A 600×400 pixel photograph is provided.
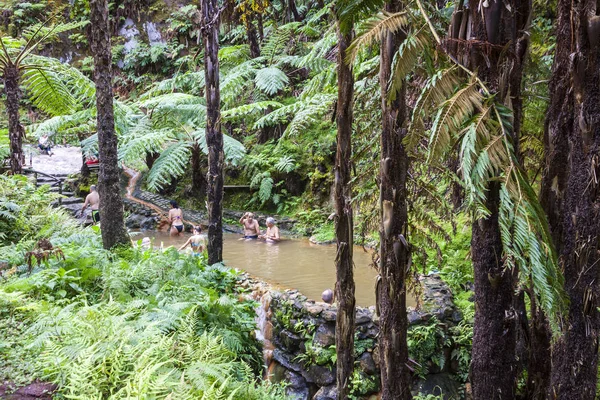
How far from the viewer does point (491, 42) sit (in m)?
2.15

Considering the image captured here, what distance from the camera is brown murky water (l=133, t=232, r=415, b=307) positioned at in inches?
277

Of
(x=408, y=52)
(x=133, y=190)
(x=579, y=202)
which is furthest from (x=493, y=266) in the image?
(x=133, y=190)

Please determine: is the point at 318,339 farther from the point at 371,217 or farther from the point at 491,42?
the point at 491,42

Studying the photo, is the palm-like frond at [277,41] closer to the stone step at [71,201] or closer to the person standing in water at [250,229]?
the person standing in water at [250,229]

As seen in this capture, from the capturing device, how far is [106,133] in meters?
6.09

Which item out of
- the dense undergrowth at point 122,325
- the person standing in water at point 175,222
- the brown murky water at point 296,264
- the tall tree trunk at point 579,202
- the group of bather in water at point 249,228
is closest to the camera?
the tall tree trunk at point 579,202

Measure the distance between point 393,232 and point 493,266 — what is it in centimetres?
66

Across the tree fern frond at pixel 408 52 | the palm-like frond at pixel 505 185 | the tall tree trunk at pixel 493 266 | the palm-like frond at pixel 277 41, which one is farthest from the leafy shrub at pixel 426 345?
the palm-like frond at pixel 277 41

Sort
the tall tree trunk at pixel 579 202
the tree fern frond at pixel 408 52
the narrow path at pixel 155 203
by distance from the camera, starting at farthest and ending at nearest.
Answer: the narrow path at pixel 155 203 < the tall tree trunk at pixel 579 202 < the tree fern frond at pixel 408 52

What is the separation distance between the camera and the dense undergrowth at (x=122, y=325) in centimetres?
301

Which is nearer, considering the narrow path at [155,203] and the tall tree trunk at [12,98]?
the tall tree trunk at [12,98]

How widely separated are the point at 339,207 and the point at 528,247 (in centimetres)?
206

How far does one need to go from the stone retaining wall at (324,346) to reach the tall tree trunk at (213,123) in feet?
4.97

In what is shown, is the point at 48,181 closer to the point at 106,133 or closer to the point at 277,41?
the point at 277,41
